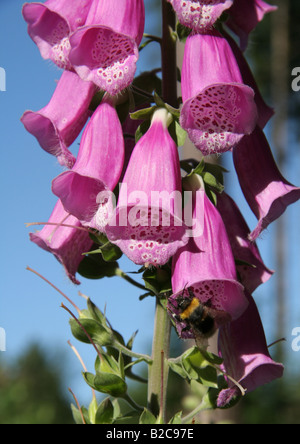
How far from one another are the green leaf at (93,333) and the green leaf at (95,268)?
17 centimetres

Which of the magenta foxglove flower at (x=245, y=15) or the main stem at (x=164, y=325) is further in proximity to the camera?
the magenta foxglove flower at (x=245, y=15)

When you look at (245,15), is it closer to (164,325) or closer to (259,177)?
(259,177)

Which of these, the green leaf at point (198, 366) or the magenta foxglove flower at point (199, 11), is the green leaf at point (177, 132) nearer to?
the magenta foxglove flower at point (199, 11)

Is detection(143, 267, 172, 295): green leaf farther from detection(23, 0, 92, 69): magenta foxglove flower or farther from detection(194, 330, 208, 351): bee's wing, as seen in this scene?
detection(23, 0, 92, 69): magenta foxglove flower

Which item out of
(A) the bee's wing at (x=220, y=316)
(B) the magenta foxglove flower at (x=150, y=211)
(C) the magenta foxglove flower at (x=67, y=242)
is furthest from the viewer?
(C) the magenta foxglove flower at (x=67, y=242)

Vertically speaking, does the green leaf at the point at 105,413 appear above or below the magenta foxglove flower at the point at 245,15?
below

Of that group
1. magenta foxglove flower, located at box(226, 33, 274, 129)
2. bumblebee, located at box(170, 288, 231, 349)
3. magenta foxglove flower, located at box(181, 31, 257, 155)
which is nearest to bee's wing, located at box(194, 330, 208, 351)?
bumblebee, located at box(170, 288, 231, 349)

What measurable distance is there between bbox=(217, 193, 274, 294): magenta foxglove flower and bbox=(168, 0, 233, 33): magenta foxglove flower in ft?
1.41

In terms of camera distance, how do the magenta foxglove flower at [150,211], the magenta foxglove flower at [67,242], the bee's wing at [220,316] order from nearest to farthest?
the magenta foxglove flower at [150,211], the bee's wing at [220,316], the magenta foxglove flower at [67,242]

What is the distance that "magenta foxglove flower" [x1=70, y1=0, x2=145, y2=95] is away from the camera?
1.22 metres

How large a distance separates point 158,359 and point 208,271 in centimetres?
29

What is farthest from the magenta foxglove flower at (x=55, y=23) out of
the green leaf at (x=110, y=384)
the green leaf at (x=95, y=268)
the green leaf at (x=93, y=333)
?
the green leaf at (x=110, y=384)

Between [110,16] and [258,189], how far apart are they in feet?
1.75

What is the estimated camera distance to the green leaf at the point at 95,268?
1445mm
